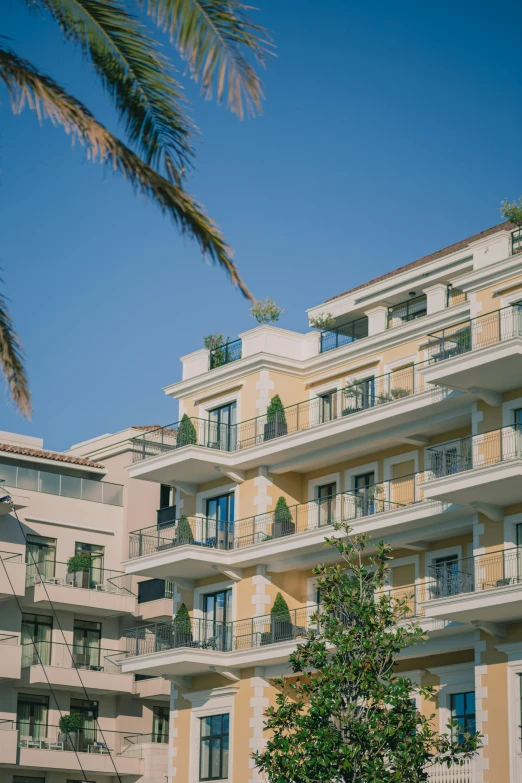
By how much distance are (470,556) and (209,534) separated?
393 inches

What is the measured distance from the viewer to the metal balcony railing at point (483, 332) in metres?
32.7

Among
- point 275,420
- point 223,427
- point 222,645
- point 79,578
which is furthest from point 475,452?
point 79,578

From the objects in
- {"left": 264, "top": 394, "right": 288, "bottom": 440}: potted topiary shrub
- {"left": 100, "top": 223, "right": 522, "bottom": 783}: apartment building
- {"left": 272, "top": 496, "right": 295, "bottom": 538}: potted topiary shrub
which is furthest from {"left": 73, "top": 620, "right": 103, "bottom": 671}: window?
{"left": 264, "top": 394, "right": 288, "bottom": 440}: potted topiary shrub

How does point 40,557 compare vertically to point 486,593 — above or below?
above

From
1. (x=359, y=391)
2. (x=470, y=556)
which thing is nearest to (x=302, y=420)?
(x=359, y=391)

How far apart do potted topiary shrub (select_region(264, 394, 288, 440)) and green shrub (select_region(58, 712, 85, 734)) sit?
14347 millimetres

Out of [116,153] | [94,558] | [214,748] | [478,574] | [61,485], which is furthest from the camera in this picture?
[94,558]

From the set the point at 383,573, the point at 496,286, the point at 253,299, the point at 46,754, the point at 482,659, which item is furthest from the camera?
the point at 46,754

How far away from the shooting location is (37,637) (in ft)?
158

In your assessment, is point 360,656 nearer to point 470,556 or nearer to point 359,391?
point 470,556

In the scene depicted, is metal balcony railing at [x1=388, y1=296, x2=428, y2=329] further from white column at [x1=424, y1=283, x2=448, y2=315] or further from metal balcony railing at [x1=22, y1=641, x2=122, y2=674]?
metal balcony railing at [x1=22, y1=641, x2=122, y2=674]

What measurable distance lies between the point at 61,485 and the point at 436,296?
62.7ft

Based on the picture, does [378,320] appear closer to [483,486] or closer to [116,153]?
[483,486]

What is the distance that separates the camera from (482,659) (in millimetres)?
32219
